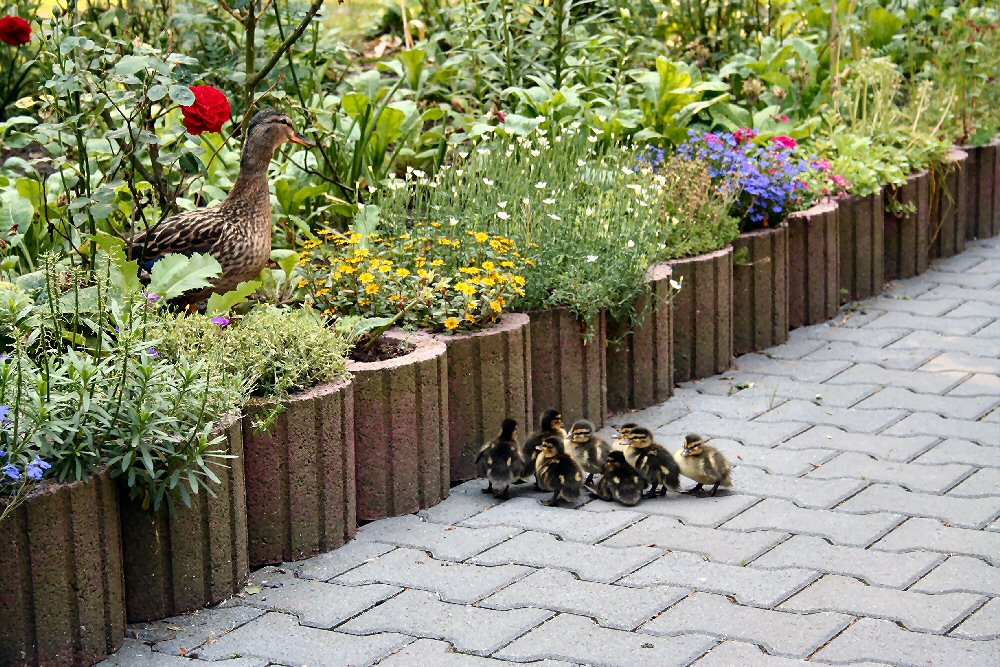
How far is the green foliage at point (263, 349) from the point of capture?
4.90 metres

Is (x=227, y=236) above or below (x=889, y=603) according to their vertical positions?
above

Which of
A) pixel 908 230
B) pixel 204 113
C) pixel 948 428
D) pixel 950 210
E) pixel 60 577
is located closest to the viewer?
Result: pixel 60 577

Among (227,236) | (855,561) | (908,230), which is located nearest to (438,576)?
(855,561)

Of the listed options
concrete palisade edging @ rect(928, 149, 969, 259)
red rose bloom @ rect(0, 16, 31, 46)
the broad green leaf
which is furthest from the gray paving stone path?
concrete palisade edging @ rect(928, 149, 969, 259)

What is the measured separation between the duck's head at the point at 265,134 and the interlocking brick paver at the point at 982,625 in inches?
132

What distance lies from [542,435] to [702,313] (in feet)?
5.52

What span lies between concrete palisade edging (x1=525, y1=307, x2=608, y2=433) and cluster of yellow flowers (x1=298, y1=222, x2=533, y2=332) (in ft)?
0.73

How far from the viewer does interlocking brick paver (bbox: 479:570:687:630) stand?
14.7 feet

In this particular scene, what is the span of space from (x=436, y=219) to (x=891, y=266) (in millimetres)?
3493

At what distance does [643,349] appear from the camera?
6668mm

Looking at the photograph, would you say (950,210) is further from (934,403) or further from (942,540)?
(942,540)

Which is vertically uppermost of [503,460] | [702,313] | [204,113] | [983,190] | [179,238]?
[204,113]

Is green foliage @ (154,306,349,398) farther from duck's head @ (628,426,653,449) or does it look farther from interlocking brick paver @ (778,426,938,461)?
interlocking brick paver @ (778,426,938,461)

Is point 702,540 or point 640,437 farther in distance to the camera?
point 640,437
